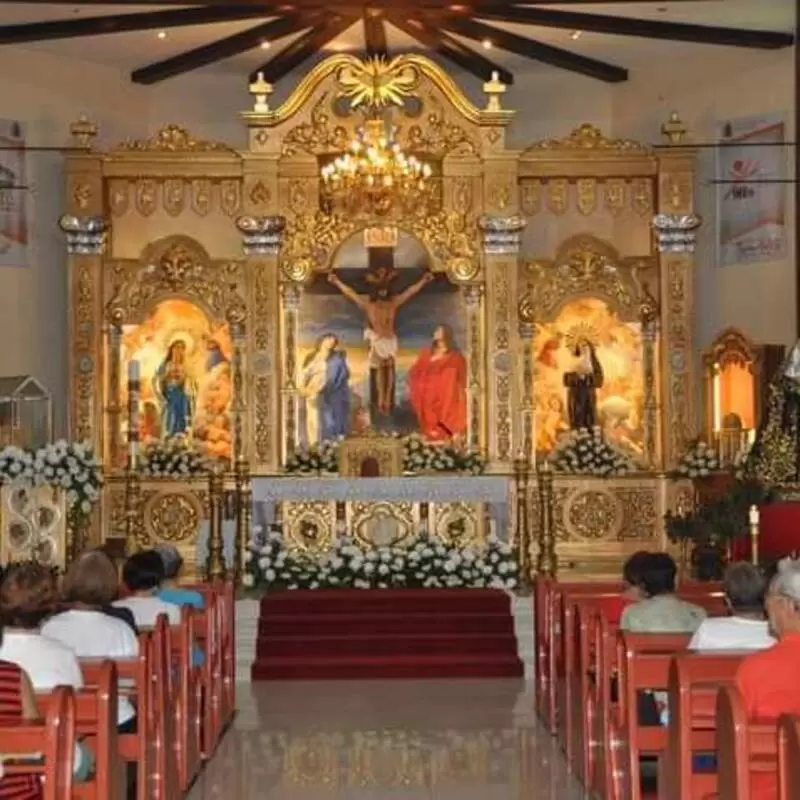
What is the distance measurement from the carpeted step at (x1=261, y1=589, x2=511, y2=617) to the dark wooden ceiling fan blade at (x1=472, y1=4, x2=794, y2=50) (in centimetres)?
700

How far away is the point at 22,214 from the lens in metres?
23.6

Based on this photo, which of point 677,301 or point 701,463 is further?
point 677,301

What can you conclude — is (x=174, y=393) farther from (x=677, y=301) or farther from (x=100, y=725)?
(x=100, y=725)

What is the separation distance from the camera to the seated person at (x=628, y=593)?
10.7 m

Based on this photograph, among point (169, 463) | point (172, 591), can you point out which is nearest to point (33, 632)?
point (172, 591)

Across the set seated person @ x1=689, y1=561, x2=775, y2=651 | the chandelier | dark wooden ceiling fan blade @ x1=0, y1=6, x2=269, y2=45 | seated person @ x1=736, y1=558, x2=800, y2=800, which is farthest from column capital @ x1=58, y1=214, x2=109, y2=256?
seated person @ x1=736, y1=558, x2=800, y2=800

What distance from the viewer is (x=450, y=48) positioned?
2380 centimetres

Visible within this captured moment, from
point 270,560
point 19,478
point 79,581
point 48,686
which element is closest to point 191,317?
point 270,560

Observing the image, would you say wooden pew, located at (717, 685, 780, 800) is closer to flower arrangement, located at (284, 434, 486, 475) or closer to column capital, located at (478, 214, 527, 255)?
flower arrangement, located at (284, 434, 486, 475)

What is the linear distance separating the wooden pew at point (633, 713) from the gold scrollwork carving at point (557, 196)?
15.1m

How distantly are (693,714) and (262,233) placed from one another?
1686 cm

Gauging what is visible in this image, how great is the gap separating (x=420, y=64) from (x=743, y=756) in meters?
18.3

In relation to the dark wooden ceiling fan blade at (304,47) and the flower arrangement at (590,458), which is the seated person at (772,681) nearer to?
the dark wooden ceiling fan blade at (304,47)

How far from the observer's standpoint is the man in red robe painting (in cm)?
2362
